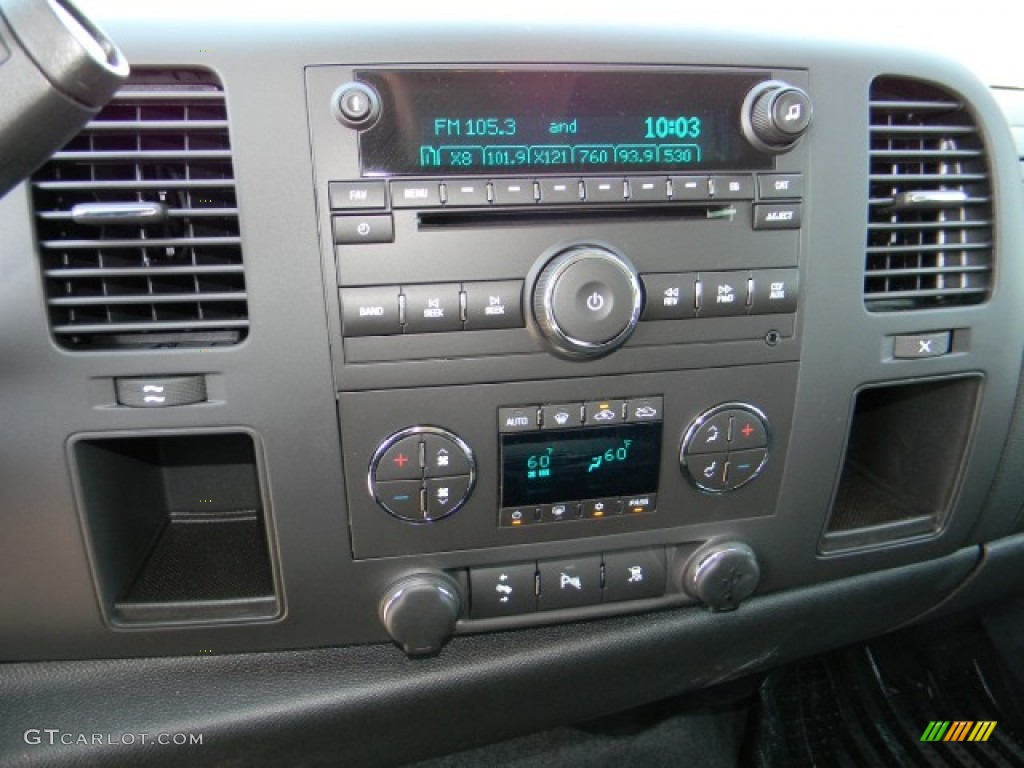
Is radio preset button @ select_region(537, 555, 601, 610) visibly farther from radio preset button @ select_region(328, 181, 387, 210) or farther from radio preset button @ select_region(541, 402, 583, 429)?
radio preset button @ select_region(328, 181, 387, 210)

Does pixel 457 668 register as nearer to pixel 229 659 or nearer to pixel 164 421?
pixel 229 659

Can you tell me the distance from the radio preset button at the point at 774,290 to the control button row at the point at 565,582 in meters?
0.33

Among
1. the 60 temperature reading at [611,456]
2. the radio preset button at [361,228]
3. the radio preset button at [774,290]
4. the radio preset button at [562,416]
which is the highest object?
the radio preset button at [361,228]

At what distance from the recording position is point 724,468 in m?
0.91

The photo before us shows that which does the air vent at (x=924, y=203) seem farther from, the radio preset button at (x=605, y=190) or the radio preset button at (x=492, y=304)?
the radio preset button at (x=492, y=304)

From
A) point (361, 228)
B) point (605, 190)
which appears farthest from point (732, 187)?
point (361, 228)

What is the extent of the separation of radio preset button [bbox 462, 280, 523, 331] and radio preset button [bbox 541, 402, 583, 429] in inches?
4.6

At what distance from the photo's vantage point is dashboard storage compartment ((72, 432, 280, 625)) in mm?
835

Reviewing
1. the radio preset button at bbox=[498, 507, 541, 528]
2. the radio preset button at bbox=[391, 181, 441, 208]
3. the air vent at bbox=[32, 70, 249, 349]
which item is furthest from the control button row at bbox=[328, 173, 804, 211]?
the radio preset button at bbox=[498, 507, 541, 528]

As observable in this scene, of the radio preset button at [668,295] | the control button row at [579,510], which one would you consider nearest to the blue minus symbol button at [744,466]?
the control button row at [579,510]

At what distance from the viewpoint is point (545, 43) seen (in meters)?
0.74

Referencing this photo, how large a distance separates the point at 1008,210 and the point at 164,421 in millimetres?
1068

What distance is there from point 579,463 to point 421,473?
190 millimetres

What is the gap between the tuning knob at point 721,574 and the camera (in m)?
0.93
